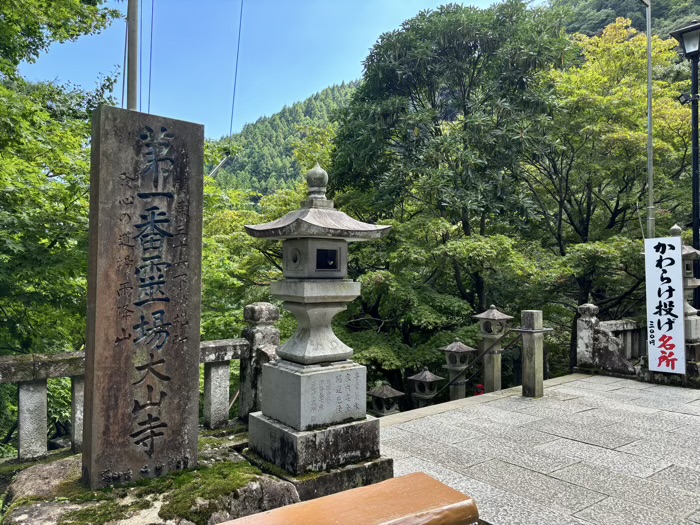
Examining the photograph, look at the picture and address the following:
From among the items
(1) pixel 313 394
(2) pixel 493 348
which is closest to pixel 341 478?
(1) pixel 313 394

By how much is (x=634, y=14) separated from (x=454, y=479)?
Answer: 3550 centimetres

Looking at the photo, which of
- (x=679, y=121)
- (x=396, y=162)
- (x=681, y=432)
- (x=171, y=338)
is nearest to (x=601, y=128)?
(x=679, y=121)

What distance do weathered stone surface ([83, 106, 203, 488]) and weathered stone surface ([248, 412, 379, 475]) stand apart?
67 cm

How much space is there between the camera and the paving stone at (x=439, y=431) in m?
5.33

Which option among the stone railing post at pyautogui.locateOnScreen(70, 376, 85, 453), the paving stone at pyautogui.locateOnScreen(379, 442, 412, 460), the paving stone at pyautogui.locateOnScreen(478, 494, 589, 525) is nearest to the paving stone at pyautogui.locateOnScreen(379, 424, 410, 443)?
the paving stone at pyautogui.locateOnScreen(379, 442, 412, 460)

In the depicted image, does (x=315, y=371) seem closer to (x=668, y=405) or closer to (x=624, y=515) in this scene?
(x=624, y=515)

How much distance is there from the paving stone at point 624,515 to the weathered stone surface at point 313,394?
6.02 feet

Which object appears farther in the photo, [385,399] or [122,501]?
[385,399]

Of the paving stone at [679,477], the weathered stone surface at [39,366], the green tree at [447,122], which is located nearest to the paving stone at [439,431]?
the paving stone at [679,477]

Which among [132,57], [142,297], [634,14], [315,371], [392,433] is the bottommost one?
[392,433]

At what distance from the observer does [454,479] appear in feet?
13.7

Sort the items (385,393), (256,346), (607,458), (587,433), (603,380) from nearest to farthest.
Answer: (256,346) → (607,458) → (587,433) → (603,380) → (385,393)

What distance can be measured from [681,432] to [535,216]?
22.4 feet

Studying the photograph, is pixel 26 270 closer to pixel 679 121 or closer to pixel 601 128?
pixel 601 128
